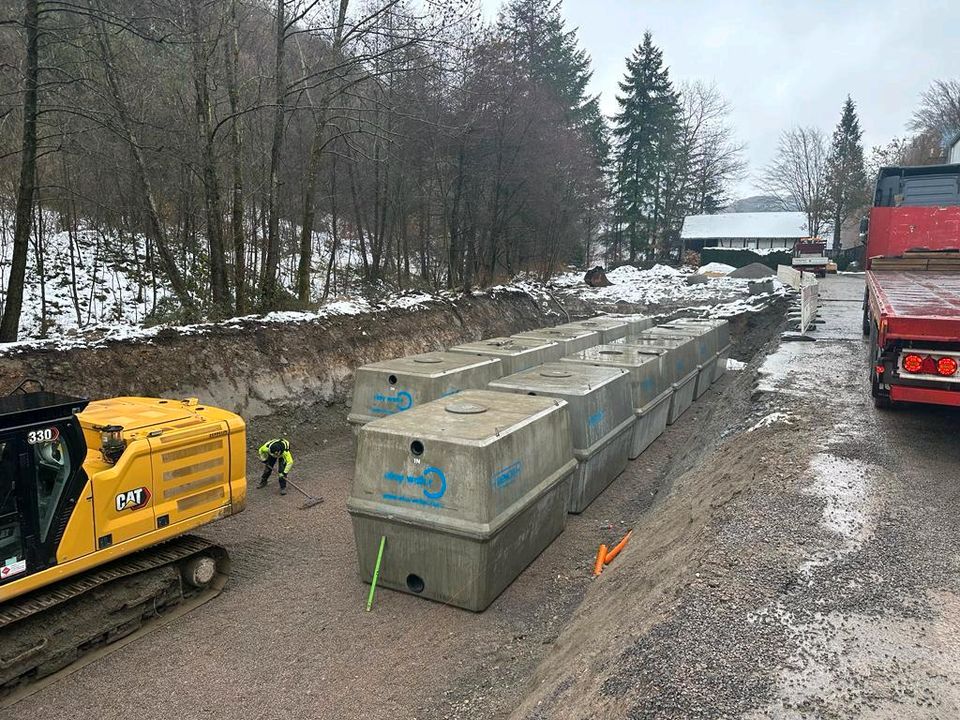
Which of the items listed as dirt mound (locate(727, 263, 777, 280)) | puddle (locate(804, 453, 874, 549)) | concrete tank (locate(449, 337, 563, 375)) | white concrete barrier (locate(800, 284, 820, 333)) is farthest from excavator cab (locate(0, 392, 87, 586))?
dirt mound (locate(727, 263, 777, 280))

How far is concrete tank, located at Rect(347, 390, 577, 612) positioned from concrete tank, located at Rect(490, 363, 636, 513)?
156cm

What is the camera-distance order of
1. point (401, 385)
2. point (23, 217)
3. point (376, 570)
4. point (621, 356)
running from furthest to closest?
point (621, 356) → point (23, 217) → point (401, 385) → point (376, 570)

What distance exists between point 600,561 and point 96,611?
16.9 feet

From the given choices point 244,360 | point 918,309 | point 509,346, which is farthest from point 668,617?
point 244,360

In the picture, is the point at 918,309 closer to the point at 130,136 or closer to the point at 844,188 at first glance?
the point at 130,136

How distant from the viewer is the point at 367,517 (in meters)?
6.29

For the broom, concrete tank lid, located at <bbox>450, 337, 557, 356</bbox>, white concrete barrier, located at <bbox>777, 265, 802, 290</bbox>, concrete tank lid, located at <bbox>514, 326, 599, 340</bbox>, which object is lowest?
the broom

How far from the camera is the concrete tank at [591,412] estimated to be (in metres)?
8.32

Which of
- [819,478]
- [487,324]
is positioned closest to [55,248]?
[487,324]

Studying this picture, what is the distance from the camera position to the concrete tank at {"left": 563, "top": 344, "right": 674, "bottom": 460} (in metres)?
10.5

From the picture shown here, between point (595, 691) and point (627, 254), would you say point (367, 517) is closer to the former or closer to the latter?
point (595, 691)

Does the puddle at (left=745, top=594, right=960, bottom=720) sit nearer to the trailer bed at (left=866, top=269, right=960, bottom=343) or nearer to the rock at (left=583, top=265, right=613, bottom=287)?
the trailer bed at (left=866, top=269, right=960, bottom=343)

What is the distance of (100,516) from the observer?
5.41 meters

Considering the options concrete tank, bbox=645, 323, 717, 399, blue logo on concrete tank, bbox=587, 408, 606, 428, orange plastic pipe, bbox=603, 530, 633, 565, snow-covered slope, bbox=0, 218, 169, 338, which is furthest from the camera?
concrete tank, bbox=645, 323, 717, 399
